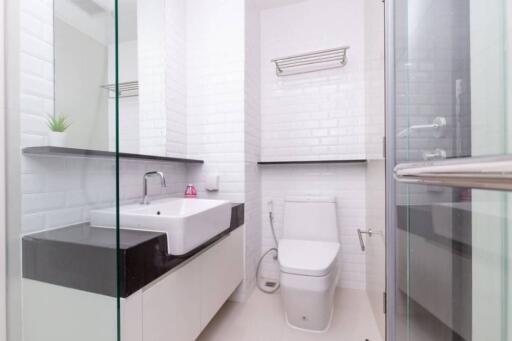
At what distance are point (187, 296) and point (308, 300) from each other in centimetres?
69

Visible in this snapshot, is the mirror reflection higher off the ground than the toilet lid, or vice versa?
the mirror reflection

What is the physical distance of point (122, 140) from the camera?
4.50 feet

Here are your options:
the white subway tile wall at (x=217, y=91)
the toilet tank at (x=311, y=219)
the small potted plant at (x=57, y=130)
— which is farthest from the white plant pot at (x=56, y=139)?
the toilet tank at (x=311, y=219)

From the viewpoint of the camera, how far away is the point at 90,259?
719 millimetres

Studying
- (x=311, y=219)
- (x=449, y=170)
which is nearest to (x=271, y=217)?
(x=311, y=219)

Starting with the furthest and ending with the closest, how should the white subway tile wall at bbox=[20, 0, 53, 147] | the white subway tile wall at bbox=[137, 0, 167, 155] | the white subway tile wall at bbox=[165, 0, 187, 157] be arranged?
the white subway tile wall at bbox=[165, 0, 187, 157]
the white subway tile wall at bbox=[137, 0, 167, 155]
the white subway tile wall at bbox=[20, 0, 53, 147]

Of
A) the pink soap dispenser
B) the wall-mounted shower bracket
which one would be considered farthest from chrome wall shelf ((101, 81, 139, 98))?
the wall-mounted shower bracket

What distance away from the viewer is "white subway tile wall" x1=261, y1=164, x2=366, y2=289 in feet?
6.30

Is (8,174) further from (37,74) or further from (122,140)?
(122,140)

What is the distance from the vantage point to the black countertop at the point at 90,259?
0.71 metres

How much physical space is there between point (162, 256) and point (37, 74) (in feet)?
2.58

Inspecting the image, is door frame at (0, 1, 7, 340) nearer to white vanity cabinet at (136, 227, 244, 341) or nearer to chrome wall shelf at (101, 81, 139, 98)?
white vanity cabinet at (136, 227, 244, 341)

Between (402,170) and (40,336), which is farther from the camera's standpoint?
(40,336)

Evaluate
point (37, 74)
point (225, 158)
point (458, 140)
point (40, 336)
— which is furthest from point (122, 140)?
point (458, 140)
